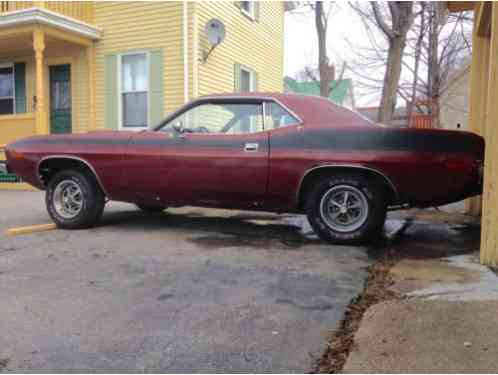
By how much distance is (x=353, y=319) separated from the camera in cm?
281

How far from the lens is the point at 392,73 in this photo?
11.0 meters

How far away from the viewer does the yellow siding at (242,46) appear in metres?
11.2

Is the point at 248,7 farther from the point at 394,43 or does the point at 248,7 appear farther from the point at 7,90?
the point at 7,90

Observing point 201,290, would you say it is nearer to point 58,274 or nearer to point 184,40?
point 58,274

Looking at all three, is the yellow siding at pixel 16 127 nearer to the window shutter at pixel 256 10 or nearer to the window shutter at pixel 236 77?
the window shutter at pixel 236 77

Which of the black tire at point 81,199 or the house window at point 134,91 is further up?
the house window at point 134,91

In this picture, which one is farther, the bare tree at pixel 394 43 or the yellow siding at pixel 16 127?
the yellow siding at pixel 16 127

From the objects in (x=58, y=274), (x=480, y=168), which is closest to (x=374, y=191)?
(x=480, y=168)

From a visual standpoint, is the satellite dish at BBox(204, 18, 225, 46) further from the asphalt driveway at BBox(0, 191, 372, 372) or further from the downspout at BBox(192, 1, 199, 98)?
the asphalt driveway at BBox(0, 191, 372, 372)

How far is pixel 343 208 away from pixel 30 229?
3.63 metres

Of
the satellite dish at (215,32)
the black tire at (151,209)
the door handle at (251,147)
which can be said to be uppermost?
the satellite dish at (215,32)

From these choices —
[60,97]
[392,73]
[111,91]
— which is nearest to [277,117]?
[392,73]

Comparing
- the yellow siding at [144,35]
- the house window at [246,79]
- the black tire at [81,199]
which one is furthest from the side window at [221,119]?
the house window at [246,79]

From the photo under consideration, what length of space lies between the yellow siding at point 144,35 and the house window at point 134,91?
29 cm
